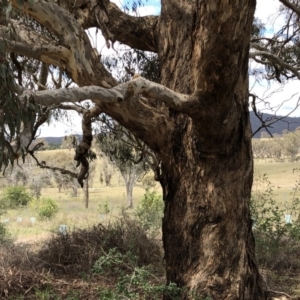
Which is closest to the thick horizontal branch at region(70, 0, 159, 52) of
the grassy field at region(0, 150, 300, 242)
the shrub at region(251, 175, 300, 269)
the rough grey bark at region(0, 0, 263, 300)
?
the rough grey bark at region(0, 0, 263, 300)

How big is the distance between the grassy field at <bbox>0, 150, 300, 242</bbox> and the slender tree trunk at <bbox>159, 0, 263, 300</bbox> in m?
3.47

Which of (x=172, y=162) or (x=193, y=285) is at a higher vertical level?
(x=172, y=162)

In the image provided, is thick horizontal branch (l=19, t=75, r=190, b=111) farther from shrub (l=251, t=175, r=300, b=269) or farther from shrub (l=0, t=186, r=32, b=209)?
shrub (l=0, t=186, r=32, b=209)

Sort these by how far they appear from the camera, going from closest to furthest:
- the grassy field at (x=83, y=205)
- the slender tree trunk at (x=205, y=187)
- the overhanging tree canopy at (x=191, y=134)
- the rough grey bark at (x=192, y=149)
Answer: the overhanging tree canopy at (x=191, y=134)
the rough grey bark at (x=192, y=149)
the slender tree trunk at (x=205, y=187)
the grassy field at (x=83, y=205)

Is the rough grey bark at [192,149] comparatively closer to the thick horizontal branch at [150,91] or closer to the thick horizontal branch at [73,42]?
the thick horizontal branch at [73,42]

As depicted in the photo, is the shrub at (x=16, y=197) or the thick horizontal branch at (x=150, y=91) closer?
the thick horizontal branch at (x=150, y=91)

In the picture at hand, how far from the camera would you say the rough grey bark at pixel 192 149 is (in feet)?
13.2

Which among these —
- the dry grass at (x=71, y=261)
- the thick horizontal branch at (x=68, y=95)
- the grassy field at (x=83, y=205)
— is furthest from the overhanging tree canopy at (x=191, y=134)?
the grassy field at (x=83, y=205)

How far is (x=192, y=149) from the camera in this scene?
4238 millimetres

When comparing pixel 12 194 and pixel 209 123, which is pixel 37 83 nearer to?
pixel 209 123

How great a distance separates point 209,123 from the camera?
3885 millimetres

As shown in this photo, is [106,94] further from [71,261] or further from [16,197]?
[16,197]

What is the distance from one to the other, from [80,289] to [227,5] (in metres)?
3.39

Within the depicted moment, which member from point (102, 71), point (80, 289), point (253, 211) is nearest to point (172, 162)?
point (102, 71)
